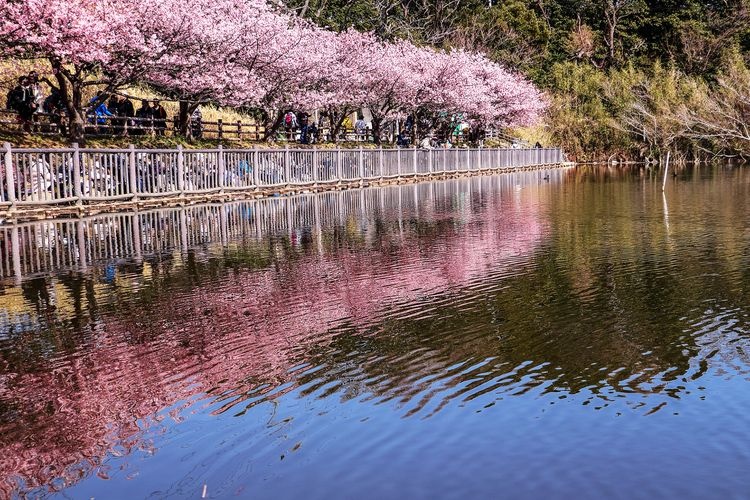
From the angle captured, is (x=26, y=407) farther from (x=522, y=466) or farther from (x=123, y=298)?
(x=123, y=298)

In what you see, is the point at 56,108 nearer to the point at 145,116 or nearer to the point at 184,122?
the point at 145,116

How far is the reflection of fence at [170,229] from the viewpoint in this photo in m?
14.5

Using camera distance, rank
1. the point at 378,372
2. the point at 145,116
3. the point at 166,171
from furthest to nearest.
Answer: the point at 145,116, the point at 166,171, the point at 378,372

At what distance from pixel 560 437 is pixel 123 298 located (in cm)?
684

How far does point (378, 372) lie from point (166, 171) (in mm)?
21330

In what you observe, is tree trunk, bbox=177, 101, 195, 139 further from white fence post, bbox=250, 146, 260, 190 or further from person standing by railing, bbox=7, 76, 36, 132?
person standing by railing, bbox=7, 76, 36, 132

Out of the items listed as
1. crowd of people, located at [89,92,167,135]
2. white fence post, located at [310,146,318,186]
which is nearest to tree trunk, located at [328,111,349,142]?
crowd of people, located at [89,92,167,135]

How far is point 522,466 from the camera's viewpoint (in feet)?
16.1

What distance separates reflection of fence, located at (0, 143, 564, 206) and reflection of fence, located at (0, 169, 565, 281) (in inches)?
54.3

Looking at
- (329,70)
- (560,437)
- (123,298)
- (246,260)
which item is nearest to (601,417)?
(560,437)

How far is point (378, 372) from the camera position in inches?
273

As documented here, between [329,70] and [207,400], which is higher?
[329,70]

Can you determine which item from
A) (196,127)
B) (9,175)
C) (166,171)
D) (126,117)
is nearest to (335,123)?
(196,127)

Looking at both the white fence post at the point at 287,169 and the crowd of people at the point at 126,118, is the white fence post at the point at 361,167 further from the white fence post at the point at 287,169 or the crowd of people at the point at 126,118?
the white fence post at the point at 287,169
